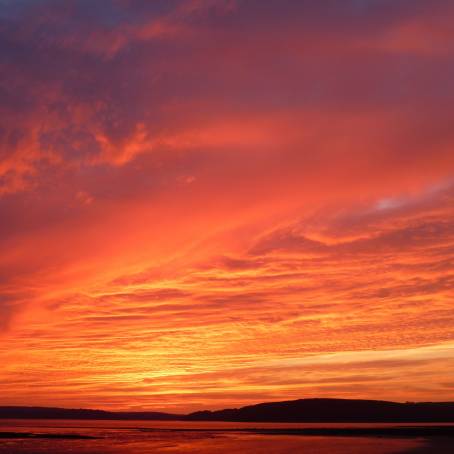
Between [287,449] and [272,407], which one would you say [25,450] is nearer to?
[287,449]

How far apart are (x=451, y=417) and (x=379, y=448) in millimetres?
112824

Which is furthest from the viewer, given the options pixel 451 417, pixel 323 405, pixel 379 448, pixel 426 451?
pixel 323 405

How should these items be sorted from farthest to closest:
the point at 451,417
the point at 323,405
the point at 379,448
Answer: the point at 323,405 → the point at 451,417 → the point at 379,448

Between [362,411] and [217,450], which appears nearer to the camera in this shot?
[217,450]

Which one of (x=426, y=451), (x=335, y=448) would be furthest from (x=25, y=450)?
(x=426, y=451)

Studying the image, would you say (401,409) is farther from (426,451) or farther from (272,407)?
(426,451)

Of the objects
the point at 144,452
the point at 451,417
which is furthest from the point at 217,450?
the point at 451,417

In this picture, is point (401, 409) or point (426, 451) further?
point (401, 409)

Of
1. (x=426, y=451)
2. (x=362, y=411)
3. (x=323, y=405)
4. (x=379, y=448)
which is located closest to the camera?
→ (x=426, y=451)

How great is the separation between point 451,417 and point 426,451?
115 m

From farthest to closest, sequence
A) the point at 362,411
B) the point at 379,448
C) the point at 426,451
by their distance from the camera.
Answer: the point at 362,411, the point at 379,448, the point at 426,451

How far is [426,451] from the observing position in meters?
49.0

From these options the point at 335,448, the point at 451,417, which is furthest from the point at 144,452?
the point at 451,417

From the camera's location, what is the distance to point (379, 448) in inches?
2056
